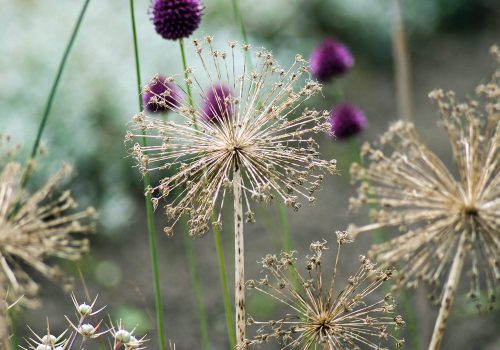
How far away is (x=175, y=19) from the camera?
227cm

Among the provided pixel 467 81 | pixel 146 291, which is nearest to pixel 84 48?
pixel 146 291

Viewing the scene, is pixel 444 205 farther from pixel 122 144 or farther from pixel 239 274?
pixel 122 144

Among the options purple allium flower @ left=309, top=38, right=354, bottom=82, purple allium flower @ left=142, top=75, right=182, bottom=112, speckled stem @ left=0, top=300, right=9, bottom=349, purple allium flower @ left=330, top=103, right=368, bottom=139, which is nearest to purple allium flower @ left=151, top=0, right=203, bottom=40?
purple allium flower @ left=142, top=75, right=182, bottom=112

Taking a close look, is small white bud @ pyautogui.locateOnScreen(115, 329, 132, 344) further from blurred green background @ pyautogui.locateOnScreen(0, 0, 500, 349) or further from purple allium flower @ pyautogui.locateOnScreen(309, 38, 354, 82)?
blurred green background @ pyautogui.locateOnScreen(0, 0, 500, 349)

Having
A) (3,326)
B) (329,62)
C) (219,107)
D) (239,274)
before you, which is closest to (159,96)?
(219,107)

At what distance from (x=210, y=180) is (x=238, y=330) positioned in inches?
15.2

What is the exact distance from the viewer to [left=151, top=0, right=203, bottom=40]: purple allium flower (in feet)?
7.44

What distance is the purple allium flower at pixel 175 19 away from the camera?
2268mm

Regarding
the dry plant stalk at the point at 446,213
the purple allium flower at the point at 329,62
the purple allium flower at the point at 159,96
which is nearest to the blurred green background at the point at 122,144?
the purple allium flower at the point at 329,62

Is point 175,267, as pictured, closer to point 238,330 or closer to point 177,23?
point 177,23

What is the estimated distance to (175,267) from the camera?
570cm

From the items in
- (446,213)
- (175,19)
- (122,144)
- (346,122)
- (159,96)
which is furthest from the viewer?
(122,144)

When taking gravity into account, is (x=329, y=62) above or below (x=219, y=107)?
above

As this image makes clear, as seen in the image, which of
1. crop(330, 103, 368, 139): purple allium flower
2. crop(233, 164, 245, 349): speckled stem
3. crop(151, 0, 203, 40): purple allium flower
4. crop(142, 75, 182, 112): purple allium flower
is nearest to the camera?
crop(233, 164, 245, 349): speckled stem
